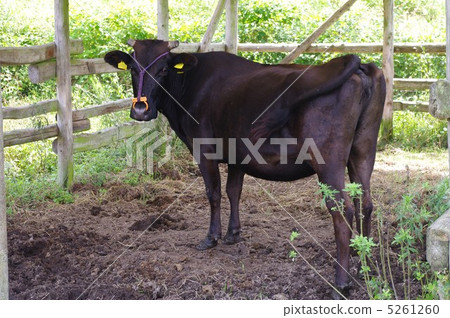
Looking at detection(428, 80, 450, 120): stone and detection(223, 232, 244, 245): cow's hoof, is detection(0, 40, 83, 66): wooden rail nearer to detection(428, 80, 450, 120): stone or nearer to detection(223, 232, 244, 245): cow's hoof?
detection(223, 232, 244, 245): cow's hoof

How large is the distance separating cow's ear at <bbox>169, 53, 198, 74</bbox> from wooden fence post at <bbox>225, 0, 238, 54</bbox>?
15.0 ft

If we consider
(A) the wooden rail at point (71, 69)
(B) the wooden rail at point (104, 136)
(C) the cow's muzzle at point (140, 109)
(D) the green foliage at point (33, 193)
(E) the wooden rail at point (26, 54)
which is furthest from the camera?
(B) the wooden rail at point (104, 136)

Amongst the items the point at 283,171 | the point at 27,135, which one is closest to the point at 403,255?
the point at 283,171

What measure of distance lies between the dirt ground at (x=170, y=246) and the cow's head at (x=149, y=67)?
1219 mm

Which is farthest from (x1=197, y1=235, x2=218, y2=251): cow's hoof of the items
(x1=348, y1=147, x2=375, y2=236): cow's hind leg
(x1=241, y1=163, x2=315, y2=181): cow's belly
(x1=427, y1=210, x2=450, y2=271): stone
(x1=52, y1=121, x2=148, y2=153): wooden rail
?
(x1=52, y1=121, x2=148, y2=153): wooden rail

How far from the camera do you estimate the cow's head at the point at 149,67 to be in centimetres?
633

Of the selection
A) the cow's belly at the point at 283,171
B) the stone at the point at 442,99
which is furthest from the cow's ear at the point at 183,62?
the stone at the point at 442,99

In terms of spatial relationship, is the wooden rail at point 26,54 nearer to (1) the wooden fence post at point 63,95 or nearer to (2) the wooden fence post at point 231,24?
(1) the wooden fence post at point 63,95

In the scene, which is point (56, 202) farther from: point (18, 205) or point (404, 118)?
point (404, 118)

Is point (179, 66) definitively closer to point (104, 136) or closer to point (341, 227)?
point (341, 227)

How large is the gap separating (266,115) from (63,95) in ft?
11.5

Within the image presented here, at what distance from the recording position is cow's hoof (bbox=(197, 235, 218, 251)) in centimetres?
635

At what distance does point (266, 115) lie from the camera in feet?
18.6

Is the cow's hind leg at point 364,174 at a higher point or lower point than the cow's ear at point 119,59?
lower
